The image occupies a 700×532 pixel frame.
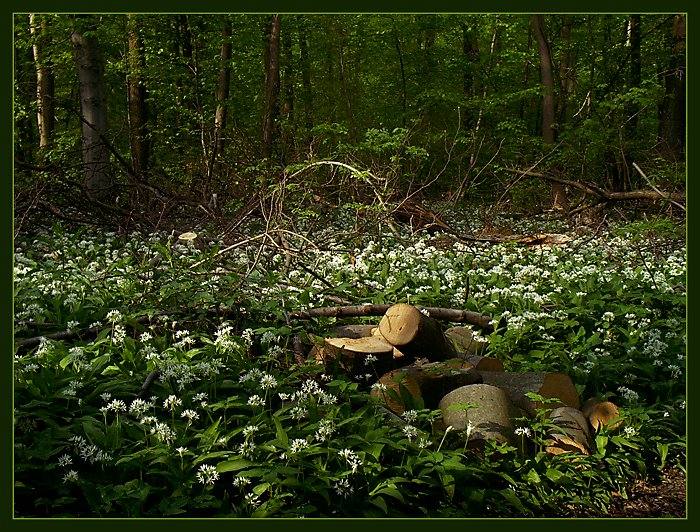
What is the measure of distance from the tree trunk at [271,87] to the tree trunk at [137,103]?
191 cm

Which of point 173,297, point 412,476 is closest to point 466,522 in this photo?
point 412,476

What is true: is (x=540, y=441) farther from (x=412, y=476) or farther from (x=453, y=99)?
(x=453, y=99)

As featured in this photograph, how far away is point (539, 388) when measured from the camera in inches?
165

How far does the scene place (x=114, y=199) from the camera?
9086mm

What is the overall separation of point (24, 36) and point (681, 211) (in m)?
10.7

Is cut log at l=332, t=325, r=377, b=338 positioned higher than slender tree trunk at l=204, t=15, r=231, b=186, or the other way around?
slender tree trunk at l=204, t=15, r=231, b=186

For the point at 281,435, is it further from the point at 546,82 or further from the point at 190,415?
the point at 546,82

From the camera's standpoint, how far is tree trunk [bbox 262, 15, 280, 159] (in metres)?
9.52

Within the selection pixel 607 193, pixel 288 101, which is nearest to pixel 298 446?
pixel 607 193

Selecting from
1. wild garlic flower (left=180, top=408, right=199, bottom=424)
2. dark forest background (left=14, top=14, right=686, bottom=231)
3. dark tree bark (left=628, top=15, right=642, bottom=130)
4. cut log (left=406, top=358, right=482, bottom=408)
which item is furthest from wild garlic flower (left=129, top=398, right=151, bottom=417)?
dark tree bark (left=628, top=15, right=642, bottom=130)

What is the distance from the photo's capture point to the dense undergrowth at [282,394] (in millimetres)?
2945

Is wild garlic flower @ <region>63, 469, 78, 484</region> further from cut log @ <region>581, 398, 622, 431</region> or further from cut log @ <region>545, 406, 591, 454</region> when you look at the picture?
cut log @ <region>581, 398, 622, 431</region>

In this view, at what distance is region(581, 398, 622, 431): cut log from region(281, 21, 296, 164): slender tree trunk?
263 inches

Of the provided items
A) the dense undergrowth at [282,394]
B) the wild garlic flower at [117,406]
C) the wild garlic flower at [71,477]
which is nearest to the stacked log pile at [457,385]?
the dense undergrowth at [282,394]
